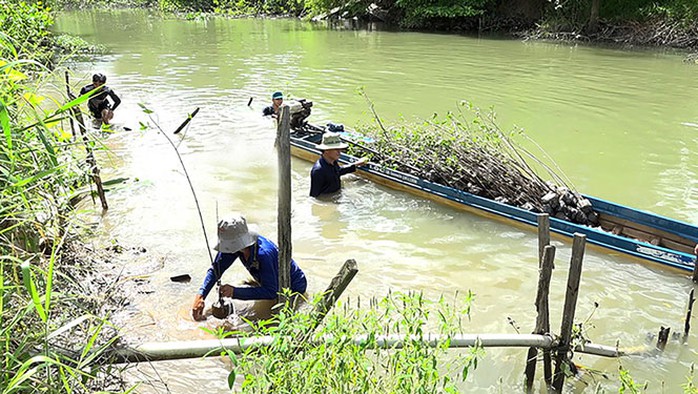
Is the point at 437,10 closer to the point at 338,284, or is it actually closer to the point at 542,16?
the point at 542,16

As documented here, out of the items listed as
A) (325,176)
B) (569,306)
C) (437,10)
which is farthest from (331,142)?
(437,10)

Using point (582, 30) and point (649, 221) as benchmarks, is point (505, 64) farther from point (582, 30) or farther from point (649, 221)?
point (649, 221)

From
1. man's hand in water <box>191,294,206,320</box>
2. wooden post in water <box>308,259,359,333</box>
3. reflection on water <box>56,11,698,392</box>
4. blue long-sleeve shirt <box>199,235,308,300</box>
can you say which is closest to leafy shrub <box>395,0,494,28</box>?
reflection on water <box>56,11,698,392</box>

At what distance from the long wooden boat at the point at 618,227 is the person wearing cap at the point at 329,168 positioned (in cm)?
102

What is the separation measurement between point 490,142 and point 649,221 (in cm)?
221

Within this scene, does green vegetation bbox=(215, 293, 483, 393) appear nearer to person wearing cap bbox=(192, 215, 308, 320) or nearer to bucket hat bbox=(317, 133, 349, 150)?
person wearing cap bbox=(192, 215, 308, 320)

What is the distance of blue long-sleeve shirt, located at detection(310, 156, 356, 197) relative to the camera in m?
8.00

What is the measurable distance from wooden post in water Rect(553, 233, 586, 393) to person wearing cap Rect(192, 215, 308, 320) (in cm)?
212

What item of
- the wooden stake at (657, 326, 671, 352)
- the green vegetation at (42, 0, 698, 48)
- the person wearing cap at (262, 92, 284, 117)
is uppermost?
the green vegetation at (42, 0, 698, 48)

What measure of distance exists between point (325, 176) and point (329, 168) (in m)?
0.14

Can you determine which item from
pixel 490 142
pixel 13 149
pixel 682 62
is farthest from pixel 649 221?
pixel 682 62

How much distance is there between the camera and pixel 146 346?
10.1ft

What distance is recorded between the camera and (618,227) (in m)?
6.75

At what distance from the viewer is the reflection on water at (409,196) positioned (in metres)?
5.53
